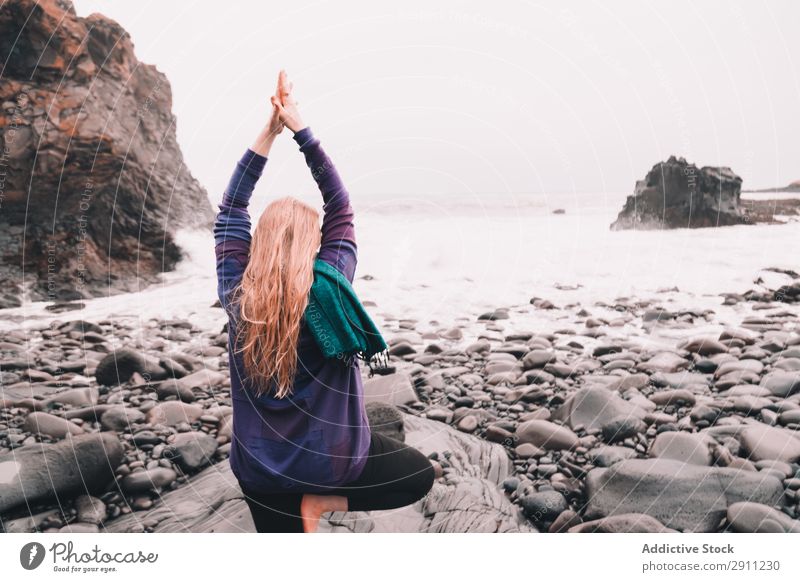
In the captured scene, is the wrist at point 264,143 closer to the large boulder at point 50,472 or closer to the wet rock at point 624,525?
the large boulder at point 50,472

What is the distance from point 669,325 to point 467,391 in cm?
206

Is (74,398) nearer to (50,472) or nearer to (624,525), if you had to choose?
(50,472)

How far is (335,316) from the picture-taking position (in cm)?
163

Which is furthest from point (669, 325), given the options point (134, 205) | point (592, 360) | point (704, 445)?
point (134, 205)

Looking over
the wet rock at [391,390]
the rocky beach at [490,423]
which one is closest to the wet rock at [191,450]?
the rocky beach at [490,423]

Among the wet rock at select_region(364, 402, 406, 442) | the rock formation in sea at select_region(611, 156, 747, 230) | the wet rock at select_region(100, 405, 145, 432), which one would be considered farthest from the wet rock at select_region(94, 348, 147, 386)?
the rock formation in sea at select_region(611, 156, 747, 230)

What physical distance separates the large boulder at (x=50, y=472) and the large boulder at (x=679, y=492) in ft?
7.25

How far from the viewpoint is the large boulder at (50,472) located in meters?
2.34

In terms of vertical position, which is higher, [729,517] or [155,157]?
[155,157]

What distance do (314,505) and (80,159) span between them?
457 cm

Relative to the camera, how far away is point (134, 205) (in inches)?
217

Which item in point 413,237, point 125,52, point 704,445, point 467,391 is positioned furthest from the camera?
point 413,237
